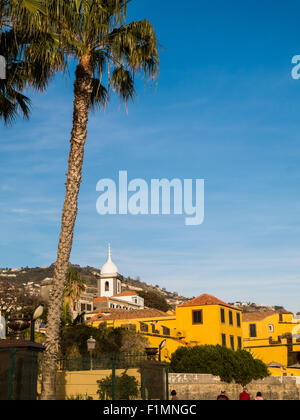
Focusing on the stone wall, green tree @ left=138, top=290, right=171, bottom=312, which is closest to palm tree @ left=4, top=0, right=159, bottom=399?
the stone wall

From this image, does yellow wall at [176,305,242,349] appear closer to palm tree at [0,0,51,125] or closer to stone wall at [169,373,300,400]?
stone wall at [169,373,300,400]

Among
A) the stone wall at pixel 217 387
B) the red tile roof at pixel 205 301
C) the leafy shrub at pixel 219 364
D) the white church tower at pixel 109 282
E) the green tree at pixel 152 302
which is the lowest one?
the stone wall at pixel 217 387

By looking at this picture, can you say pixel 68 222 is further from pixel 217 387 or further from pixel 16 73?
pixel 217 387

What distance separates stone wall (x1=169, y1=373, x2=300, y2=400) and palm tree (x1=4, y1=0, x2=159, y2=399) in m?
15.6

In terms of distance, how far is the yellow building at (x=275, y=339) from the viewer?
178 ft

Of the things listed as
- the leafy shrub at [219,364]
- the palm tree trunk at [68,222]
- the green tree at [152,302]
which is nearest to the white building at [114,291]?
the green tree at [152,302]

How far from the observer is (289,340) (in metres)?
55.5

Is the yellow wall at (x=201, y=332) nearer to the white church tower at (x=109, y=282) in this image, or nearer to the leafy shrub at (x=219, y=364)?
the leafy shrub at (x=219, y=364)

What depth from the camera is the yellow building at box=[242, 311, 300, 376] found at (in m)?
54.3

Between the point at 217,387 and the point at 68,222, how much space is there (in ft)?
68.3

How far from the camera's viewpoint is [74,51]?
1712 cm

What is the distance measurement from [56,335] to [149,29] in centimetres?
1052

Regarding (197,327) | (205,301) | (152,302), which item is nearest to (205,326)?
(197,327)

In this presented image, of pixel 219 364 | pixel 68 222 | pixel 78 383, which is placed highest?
pixel 68 222
